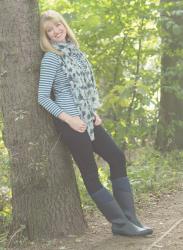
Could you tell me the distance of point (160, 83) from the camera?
8.30 m

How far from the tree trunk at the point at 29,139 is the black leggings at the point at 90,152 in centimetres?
22

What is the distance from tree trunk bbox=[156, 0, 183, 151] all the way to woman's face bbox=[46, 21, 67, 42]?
3154mm

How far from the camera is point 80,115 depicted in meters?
4.61

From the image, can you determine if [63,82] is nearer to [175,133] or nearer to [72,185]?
[72,185]

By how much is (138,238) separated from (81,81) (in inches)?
57.7

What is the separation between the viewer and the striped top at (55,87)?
4520 millimetres

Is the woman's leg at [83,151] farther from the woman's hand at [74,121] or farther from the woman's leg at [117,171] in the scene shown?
the woman's leg at [117,171]

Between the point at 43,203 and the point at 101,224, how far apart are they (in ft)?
2.64

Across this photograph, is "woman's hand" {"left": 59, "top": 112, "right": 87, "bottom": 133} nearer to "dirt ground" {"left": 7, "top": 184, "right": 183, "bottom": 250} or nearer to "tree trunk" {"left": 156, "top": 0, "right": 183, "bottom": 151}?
"dirt ground" {"left": 7, "top": 184, "right": 183, "bottom": 250}

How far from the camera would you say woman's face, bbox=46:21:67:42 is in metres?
4.63

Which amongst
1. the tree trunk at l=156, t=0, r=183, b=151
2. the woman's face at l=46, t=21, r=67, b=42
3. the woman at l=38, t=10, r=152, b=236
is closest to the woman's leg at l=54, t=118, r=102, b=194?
the woman at l=38, t=10, r=152, b=236

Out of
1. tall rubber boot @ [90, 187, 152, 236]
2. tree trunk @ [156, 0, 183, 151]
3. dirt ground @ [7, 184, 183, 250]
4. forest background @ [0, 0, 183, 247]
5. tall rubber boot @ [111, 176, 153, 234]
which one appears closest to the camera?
dirt ground @ [7, 184, 183, 250]

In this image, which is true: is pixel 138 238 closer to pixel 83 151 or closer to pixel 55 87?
pixel 83 151

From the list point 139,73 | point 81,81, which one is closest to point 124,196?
point 81,81
